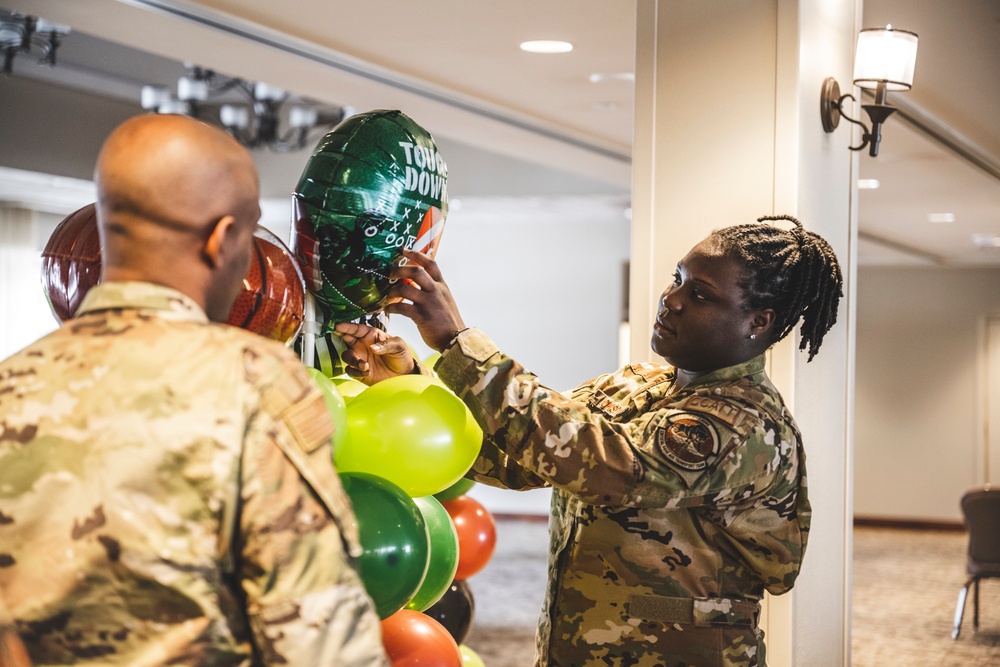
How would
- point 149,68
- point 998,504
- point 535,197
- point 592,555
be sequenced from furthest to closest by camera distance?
point 535,197 < point 149,68 < point 998,504 < point 592,555

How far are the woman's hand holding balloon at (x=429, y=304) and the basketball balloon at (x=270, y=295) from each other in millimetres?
142

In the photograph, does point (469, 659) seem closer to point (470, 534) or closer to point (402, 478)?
point (470, 534)

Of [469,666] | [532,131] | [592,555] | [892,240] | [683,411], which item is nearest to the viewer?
[683,411]

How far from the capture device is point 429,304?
149cm

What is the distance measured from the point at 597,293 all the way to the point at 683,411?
26.2 feet

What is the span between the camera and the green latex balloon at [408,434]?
1.46 meters

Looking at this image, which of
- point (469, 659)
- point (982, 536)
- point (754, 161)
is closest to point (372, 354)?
point (469, 659)

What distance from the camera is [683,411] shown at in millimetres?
1575

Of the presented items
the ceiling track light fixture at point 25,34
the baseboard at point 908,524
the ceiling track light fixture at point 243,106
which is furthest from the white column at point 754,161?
the baseboard at point 908,524

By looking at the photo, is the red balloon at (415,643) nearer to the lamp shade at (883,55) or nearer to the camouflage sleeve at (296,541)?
the camouflage sleeve at (296,541)

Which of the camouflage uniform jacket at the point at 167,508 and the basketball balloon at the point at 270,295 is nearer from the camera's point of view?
the camouflage uniform jacket at the point at 167,508

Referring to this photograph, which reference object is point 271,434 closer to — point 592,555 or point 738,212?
point 592,555

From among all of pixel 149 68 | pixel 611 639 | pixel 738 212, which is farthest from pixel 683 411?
pixel 149 68

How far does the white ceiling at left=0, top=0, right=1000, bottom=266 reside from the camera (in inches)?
139
